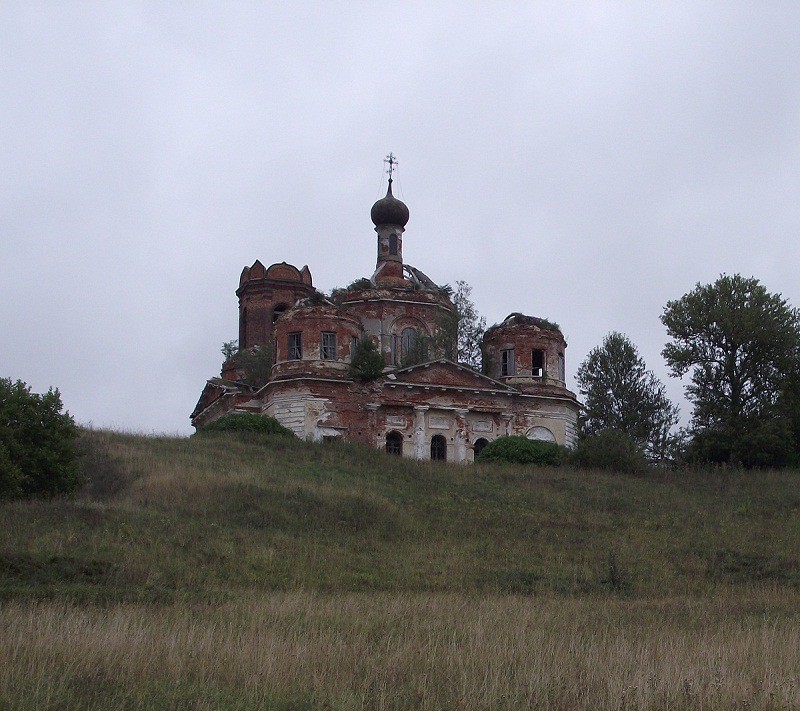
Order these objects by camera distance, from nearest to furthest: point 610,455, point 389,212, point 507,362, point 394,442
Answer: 1. point 610,455
2. point 394,442
3. point 507,362
4. point 389,212

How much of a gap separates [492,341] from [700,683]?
3518 cm

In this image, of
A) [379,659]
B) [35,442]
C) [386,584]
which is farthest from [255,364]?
[379,659]

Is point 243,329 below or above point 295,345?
above

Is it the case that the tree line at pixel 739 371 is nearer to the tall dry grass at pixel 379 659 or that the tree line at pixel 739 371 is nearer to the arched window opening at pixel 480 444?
the arched window opening at pixel 480 444

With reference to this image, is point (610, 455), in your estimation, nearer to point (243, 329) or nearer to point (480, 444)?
point (480, 444)

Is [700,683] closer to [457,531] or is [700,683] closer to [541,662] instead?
[541,662]

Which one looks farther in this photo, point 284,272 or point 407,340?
point 284,272

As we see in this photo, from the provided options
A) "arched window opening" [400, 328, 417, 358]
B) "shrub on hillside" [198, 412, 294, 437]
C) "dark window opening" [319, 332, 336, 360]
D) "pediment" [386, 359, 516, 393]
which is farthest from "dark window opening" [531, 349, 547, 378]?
"shrub on hillside" [198, 412, 294, 437]

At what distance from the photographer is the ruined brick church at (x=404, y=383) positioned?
132ft

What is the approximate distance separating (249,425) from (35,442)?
1410 cm

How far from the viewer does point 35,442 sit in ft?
75.9

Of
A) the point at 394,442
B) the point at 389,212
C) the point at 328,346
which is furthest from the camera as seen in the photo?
the point at 389,212

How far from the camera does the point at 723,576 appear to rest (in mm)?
20516

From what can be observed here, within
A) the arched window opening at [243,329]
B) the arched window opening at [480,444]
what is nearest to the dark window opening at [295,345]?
the arched window opening at [480,444]
